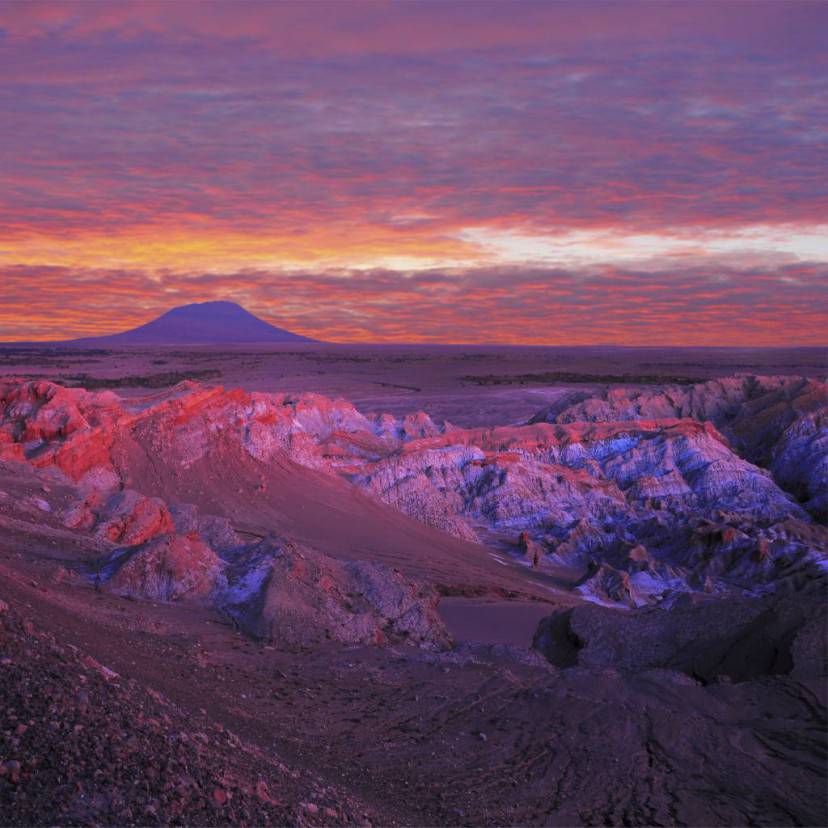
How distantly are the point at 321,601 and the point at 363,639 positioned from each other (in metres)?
0.71

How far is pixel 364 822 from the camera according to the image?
219 inches

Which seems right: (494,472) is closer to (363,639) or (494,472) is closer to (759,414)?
(363,639)

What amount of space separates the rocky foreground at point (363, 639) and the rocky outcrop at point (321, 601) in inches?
1.5

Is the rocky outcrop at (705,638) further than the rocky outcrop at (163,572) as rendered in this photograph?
No

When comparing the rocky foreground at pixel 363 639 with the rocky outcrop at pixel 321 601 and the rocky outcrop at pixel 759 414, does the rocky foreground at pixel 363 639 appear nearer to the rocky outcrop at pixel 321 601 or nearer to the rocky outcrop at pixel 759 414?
the rocky outcrop at pixel 321 601

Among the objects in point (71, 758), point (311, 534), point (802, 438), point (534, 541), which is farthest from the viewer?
point (802, 438)

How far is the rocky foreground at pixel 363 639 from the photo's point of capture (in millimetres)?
5734

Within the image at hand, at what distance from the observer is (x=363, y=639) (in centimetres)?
1040

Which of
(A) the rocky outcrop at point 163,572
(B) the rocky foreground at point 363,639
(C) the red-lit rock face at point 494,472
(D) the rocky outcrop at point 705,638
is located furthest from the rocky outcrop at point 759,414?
(A) the rocky outcrop at point 163,572

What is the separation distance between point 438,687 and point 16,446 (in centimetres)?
1062

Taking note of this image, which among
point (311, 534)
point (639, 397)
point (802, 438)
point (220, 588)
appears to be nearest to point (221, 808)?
point (220, 588)

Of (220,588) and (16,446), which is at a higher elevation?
(16,446)

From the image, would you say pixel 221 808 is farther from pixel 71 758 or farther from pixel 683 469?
pixel 683 469

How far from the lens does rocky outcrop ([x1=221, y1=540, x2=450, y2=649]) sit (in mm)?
10219
